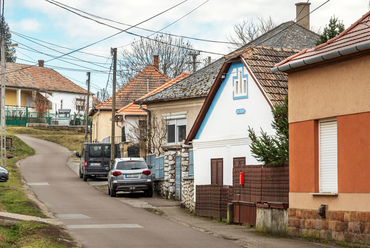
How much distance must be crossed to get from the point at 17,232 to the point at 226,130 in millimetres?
9694

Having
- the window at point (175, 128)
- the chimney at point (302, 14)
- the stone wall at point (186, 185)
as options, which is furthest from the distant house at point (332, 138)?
the chimney at point (302, 14)

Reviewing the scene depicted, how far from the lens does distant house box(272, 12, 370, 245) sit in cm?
1408

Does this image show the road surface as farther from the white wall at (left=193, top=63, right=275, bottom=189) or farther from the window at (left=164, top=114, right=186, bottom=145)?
the window at (left=164, top=114, right=186, bottom=145)

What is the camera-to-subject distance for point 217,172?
2452 centimetres

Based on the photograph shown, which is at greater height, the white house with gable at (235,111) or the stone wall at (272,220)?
the white house with gable at (235,111)

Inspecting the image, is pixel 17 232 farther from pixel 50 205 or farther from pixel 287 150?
pixel 50 205

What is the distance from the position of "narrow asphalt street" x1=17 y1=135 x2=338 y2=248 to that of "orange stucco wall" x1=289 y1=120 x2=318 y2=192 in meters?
1.43

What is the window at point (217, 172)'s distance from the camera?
2420 centimetres

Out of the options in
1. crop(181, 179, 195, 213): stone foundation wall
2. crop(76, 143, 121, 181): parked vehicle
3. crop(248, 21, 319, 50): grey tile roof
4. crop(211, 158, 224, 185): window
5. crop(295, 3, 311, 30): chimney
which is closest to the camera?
crop(211, 158, 224, 185): window

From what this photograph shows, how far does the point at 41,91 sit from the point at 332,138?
70368 millimetres

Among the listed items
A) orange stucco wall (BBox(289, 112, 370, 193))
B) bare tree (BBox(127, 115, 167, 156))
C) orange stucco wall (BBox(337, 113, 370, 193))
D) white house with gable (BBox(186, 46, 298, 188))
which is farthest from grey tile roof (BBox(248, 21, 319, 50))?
orange stucco wall (BBox(337, 113, 370, 193))

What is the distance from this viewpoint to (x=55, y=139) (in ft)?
220

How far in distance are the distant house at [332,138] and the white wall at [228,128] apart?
461 cm

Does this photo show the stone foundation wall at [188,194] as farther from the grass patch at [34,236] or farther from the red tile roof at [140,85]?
the red tile roof at [140,85]
